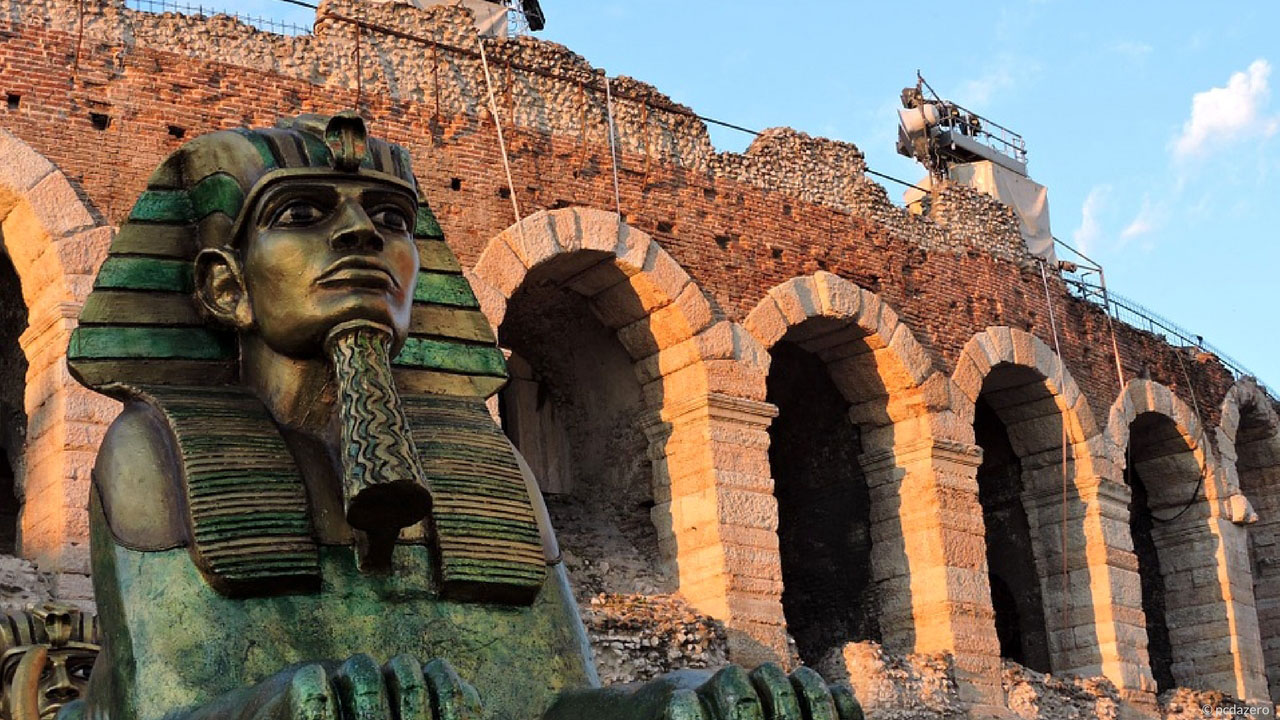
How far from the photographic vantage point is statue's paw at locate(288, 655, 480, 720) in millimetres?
2939

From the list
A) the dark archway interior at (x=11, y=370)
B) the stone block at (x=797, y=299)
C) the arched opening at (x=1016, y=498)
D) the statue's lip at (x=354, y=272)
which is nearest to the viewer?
the statue's lip at (x=354, y=272)

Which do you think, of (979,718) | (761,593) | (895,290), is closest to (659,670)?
(761,593)

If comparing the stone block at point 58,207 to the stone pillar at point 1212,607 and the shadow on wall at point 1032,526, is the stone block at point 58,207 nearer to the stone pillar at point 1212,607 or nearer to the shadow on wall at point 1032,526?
the shadow on wall at point 1032,526

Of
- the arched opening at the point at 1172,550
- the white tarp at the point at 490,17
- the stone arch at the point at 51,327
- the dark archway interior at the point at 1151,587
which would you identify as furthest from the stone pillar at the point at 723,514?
the arched opening at the point at 1172,550

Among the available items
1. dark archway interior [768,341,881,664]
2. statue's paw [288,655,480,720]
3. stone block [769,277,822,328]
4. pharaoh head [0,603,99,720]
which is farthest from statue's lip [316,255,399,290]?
dark archway interior [768,341,881,664]

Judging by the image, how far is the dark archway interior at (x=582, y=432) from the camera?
13.7 meters

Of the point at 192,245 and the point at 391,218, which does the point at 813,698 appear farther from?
the point at 192,245

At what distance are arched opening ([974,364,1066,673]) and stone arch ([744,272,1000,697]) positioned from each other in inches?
67.2

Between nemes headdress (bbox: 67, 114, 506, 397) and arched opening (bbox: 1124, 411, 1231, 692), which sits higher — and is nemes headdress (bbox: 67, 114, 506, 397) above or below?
below

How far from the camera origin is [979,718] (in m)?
13.8

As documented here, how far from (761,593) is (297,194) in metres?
9.51

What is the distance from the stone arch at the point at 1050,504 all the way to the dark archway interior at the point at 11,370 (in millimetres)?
7142

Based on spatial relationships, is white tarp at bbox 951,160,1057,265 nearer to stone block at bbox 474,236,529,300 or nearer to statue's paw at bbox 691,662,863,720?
stone block at bbox 474,236,529,300

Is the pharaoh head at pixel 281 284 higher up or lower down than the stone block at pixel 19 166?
lower down
